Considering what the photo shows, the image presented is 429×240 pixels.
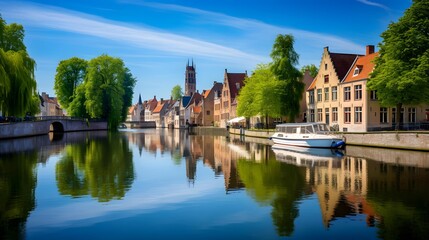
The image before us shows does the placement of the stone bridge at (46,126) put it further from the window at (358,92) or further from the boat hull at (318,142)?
the window at (358,92)

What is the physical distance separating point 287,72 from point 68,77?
49589mm

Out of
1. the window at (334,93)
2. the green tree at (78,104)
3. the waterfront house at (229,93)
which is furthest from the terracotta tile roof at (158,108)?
the window at (334,93)

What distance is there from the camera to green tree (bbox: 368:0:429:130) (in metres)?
34.9

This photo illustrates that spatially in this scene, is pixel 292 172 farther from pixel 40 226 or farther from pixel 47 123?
pixel 47 123

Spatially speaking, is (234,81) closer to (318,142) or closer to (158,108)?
(318,142)

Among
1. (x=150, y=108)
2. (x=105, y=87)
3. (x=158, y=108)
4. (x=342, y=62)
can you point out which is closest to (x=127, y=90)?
(x=105, y=87)

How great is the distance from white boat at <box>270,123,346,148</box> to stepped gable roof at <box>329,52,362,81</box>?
44.5ft

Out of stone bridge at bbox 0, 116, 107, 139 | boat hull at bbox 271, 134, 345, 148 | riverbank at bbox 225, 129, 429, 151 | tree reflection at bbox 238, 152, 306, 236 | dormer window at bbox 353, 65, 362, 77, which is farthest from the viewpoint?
stone bridge at bbox 0, 116, 107, 139

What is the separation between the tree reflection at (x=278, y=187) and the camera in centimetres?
1262

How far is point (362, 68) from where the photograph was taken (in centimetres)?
4881

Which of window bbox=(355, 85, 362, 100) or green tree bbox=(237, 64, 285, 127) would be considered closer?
window bbox=(355, 85, 362, 100)

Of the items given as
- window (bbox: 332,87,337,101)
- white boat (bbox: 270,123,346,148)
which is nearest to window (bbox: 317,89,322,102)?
window (bbox: 332,87,337,101)

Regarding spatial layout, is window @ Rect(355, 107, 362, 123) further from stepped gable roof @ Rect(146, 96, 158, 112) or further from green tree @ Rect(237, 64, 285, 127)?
stepped gable roof @ Rect(146, 96, 158, 112)

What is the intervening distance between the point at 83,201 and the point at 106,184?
345 centimetres
